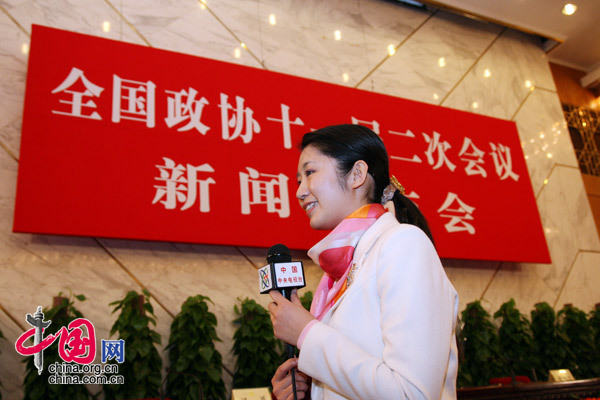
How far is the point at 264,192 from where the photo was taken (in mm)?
3527

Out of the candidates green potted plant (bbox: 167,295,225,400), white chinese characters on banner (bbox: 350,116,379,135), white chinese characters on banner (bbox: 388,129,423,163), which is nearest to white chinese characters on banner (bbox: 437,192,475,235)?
white chinese characters on banner (bbox: 388,129,423,163)

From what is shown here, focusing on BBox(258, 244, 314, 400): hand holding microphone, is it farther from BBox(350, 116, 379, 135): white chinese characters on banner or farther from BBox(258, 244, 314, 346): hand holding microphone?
BBox(350, 116, 379, 135): white chinese characters on banner

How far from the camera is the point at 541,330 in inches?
156

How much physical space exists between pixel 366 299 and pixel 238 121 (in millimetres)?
2624

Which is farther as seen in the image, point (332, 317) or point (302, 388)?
point (302, 388)

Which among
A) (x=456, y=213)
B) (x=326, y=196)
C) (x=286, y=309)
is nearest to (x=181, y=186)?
(x=326, y=196)

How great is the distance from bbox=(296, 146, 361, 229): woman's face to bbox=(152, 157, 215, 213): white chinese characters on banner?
73.3 inches

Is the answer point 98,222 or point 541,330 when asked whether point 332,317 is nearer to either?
point 98,222

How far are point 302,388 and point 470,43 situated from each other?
4671 millimetres

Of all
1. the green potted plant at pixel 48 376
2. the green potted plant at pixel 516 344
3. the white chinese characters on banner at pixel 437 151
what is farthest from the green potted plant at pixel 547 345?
the green potted plant at pixel 48 376

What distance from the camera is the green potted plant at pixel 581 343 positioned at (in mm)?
3887

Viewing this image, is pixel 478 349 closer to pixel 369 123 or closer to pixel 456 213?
pixel 456 213

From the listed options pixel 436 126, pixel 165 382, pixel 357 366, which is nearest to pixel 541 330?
pixel 436 126

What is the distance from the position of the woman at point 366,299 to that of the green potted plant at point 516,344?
9.01 ft
